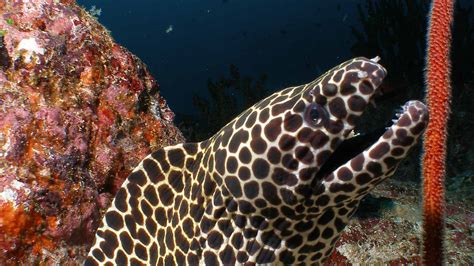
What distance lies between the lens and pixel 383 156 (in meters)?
2.18

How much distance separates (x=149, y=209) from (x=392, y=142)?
5.65 ft

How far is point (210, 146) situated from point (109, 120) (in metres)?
0.99

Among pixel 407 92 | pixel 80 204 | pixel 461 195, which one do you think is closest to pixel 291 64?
pixel 407 92

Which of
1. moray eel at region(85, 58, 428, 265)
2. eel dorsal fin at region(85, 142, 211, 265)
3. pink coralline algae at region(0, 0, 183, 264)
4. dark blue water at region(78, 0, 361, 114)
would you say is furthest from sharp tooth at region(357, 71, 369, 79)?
dark blue water at region(78, 0, 361, 114)

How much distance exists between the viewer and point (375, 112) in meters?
8.90

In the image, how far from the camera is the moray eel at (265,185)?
2277 mm

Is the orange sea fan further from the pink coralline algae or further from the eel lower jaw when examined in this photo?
the pink coralline algae

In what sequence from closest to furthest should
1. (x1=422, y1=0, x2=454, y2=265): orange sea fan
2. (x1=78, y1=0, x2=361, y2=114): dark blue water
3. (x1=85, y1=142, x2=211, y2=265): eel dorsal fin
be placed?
(x1=422, y1=0, x2=454, y2=265): orange sea fan → (x1=85, y1=142, x2=211, y2=265): eel dorsal fin → (x1=78, y1=0, x2=361, y2=114): dark blue water

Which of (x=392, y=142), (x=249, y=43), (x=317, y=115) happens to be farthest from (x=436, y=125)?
(x=249, y=43)

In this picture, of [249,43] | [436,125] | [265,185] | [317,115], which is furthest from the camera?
[249,43]

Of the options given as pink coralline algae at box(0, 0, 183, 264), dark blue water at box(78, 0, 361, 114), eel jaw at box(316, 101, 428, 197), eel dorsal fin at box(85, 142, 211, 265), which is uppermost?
pink coralline algae at box(0, 0, 183, 264)

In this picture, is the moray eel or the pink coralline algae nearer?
the moray eel

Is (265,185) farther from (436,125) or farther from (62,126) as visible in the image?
(62,126)

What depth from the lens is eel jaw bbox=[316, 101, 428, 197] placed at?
2.12 meters
